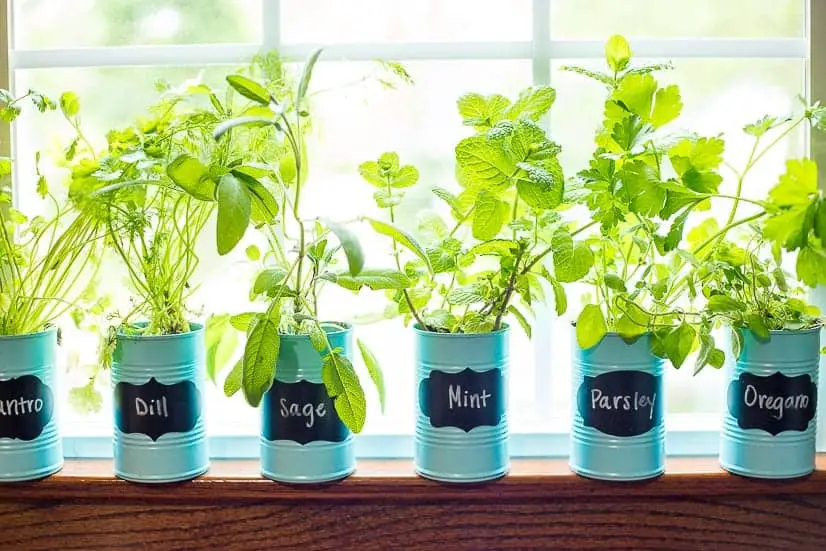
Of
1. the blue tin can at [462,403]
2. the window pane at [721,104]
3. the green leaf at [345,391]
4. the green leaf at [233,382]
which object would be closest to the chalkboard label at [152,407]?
the green leaf at [233,382]

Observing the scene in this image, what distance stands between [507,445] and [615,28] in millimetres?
663

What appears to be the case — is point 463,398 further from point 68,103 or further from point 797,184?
point 68,103

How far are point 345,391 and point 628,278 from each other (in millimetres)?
415

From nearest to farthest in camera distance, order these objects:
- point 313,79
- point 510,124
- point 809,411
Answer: point 510,124, point 809,411, point 313,79

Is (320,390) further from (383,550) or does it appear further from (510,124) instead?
(510,124)

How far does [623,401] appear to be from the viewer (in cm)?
115

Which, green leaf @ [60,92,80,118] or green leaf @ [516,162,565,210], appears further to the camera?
green leaf @ [60,92,80,118]

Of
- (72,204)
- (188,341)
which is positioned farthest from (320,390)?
(72,204)

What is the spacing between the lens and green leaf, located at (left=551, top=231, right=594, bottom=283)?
3.52ft

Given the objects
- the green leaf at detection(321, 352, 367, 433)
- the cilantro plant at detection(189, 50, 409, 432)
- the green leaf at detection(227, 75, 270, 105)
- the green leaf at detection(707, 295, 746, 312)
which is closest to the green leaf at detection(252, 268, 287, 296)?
the cilantro plant at detection(189, 50, 409, 432)

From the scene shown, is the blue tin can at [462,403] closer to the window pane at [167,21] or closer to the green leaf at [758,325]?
the green leaf at [758,325]

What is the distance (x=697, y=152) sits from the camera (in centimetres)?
108

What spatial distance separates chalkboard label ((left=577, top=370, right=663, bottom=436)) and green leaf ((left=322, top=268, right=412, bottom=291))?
0.30 meters

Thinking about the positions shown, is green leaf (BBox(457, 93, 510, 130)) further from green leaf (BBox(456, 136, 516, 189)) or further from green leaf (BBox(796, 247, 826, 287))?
green leaf (BBox(796, 247, 826, 287))
